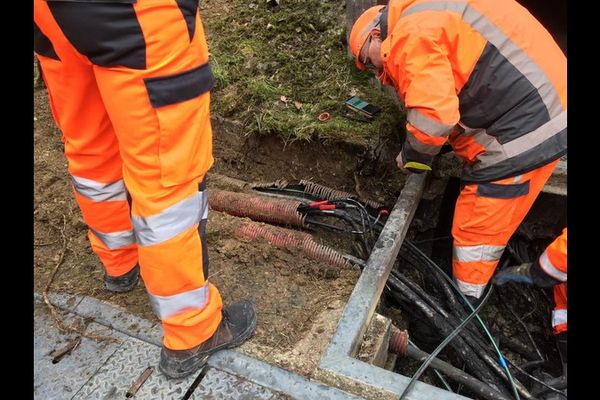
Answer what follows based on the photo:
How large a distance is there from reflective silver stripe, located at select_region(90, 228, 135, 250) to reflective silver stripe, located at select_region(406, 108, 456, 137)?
179 cm

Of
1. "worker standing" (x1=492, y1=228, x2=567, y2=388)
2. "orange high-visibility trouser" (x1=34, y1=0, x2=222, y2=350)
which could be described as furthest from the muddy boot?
"orange high-visibility trouser" (x1=34, y1=0, x2=222, y2=350)

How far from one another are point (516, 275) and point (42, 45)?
10.8 feet

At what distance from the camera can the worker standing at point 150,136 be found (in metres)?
1.63

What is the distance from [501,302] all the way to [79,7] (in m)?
4.02

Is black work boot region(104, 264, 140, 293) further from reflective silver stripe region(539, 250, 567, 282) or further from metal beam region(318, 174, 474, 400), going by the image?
reflective silver stripe region(539, 250, 567, 282)

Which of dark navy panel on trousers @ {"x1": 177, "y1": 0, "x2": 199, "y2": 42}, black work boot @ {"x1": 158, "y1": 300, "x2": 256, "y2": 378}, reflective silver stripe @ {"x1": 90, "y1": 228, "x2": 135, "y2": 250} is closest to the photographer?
dark navy panel on trousers @ {"x1": 177, "y1": 0, "x2": 199, "y2": 42}

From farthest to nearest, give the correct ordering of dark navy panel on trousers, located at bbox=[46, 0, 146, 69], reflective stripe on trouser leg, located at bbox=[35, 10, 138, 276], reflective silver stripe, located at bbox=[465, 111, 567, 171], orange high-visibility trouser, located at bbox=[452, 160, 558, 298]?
1. orange high-visibility trouser, located at bbox=[452, 160, 558, 298]
2. reflective silver stripe, located at bbox=[465, 111, 567, 171]
3. reflective stripe on trouser leg, located at bbox=[35, 10, 138, 276]
4. dark navy panel on trousers, located at bbox=[46, 0, 146, 69]

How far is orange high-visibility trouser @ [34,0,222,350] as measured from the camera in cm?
162

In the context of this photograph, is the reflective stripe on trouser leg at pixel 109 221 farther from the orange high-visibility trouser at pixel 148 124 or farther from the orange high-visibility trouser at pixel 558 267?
the orange high-visibility trouser at pixel 558 267

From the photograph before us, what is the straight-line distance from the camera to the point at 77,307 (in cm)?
269

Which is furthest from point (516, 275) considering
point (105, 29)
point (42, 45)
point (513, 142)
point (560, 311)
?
point (42, 45)

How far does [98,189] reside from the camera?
2369 mm

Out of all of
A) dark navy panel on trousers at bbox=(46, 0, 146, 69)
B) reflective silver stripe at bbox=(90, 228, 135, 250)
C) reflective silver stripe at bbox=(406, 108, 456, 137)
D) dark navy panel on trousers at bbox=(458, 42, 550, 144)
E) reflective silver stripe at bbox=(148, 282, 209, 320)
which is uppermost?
dark navy panel on trousers at bbox=(46, 0, 146, 69)

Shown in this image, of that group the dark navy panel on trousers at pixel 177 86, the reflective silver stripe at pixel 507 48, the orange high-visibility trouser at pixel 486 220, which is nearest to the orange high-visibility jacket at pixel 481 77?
the reflective silver stripe at pixel 507 48
